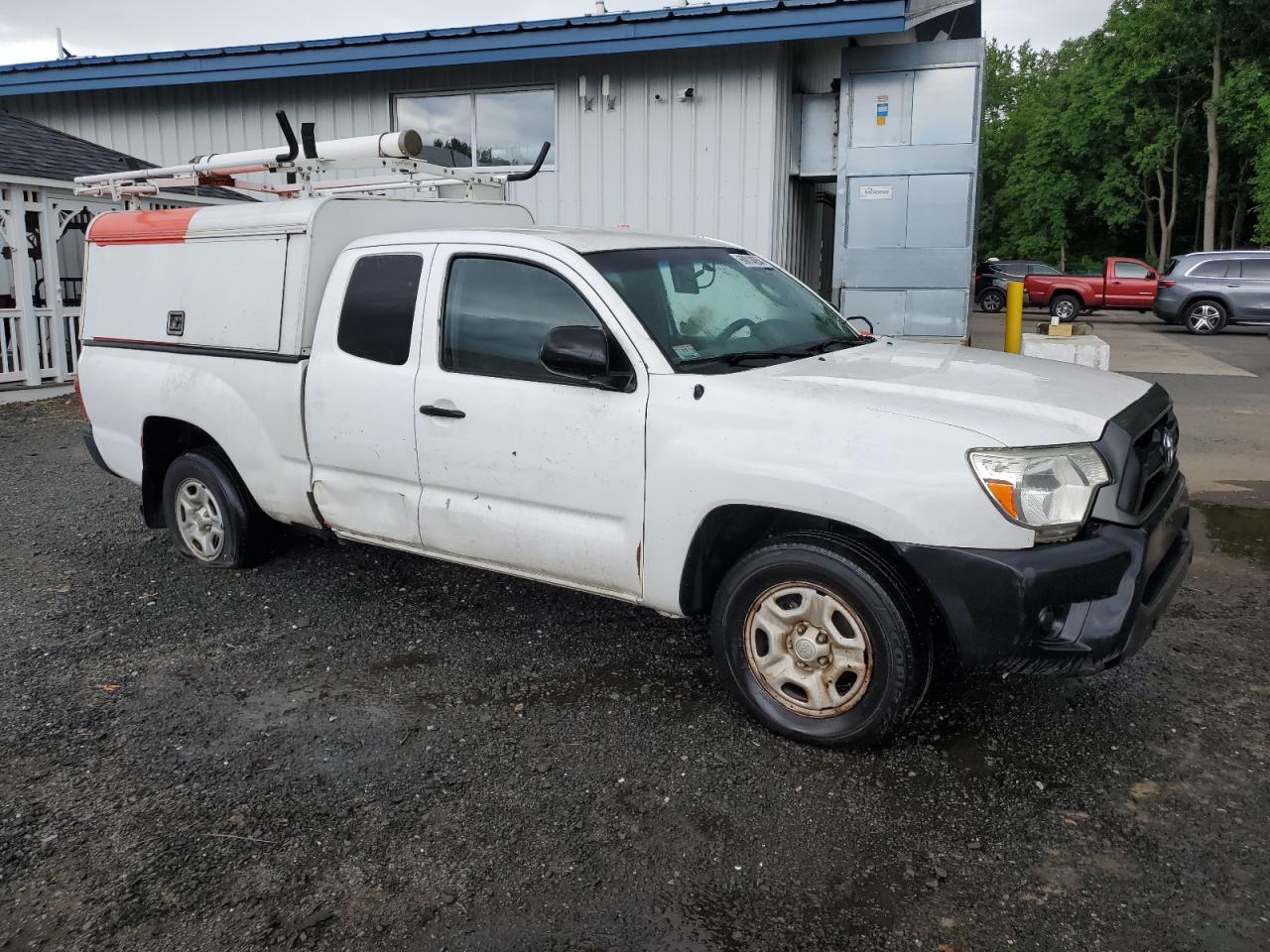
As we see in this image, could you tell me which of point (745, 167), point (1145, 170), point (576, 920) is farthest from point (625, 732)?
point (1145, 170)

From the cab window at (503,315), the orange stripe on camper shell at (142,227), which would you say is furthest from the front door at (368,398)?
the orange stripe on camper shell at (142,227)

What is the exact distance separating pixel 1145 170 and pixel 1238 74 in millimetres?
5796

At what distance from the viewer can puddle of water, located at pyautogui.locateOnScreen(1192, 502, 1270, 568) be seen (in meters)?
5.94

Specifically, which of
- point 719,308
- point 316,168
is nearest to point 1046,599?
point 719,308

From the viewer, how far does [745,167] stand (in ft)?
38.4

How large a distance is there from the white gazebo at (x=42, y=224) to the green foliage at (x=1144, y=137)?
33.3 m

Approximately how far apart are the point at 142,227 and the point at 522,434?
288 centimetres

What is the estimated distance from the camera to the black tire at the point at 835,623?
3.41 metres

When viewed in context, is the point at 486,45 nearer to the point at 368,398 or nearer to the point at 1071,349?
the point at 1071,349

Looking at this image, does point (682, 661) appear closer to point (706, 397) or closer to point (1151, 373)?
point (706, 397)

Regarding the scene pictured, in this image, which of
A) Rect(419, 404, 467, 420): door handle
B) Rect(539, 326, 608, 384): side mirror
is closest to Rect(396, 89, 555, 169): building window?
Rect(419, 404, 467, 420): door handle

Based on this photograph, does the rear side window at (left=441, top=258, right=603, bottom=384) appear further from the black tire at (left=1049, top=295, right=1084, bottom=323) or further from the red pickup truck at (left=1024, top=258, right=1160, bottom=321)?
the red pickup truck at (left=1024, top=258, right=1160, bottom=321)

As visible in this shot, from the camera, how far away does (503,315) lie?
4.34 metres

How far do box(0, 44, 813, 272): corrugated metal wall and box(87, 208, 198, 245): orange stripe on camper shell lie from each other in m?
7.20
